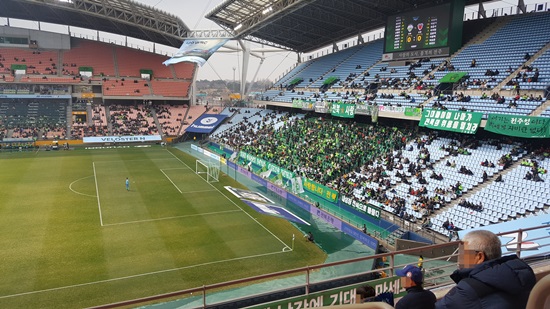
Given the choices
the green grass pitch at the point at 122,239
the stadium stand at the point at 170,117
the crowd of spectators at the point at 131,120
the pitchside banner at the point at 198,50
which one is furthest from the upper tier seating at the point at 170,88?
the green grass pitch at the point at 122,239

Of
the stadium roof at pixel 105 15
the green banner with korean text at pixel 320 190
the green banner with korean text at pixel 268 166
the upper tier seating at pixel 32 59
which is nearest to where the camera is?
the green banner with korean text at pixel 320 190

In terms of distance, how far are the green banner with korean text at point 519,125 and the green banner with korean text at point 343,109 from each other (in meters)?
13.3

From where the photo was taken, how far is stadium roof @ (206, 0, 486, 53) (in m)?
38.8

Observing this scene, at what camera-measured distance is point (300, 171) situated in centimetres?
3253

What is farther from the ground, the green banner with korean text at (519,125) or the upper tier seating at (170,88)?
the upper tier seating at (170,88)

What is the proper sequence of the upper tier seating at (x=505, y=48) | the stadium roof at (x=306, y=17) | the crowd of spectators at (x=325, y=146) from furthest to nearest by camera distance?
1. the stadium roof at (x=306, y=17)
2. the crowd of spectators at (x=325, y=146)
3. the upper tier seating at (x=505, y=48)

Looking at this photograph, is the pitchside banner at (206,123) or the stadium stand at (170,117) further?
the stadium stand at (170,117)

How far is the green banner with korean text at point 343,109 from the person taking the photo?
3534cm

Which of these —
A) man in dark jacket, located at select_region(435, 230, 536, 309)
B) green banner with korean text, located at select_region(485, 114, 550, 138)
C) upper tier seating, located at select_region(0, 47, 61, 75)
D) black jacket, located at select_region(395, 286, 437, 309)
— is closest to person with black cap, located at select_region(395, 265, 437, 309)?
black jacket, located at select_region(395, 286, 437, 309)

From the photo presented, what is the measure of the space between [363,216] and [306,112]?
2674 cm

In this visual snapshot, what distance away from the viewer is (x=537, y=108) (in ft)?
75.1

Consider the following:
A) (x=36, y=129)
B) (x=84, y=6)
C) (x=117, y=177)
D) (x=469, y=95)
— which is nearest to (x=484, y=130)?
(x=469, y=95)

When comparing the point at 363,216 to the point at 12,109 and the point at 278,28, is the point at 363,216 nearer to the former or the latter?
the point at 278,28

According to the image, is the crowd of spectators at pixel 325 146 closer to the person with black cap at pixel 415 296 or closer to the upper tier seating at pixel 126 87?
the person with black cap at pixel 415 296
